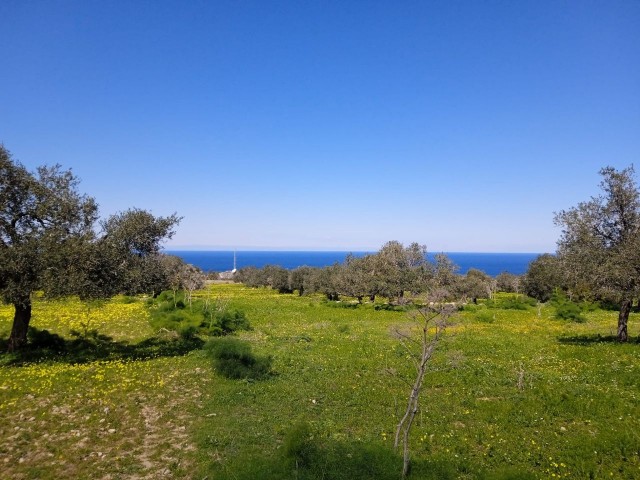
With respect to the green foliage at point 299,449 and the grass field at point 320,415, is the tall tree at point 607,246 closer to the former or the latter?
the grass field at point 320,415

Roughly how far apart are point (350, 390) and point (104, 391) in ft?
35.1

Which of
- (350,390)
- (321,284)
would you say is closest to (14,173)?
(350,390)

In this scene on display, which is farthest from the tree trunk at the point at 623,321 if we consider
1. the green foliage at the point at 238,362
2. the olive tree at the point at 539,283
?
the olive tree at the point at 539,283

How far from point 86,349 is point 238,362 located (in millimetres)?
10748

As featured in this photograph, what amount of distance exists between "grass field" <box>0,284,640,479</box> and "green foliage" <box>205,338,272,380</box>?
682 millimetres

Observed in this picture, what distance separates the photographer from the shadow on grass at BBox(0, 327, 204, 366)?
2216 cm

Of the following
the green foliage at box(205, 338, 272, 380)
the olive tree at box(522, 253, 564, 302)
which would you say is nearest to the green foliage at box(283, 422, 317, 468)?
the green foliage at box(205, 338, 272, 380)

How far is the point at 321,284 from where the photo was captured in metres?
85.1

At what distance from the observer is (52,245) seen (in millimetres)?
21250

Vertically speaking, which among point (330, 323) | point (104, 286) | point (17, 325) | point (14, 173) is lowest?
point (330, 323)

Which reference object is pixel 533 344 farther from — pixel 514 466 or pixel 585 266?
pixel 514 466

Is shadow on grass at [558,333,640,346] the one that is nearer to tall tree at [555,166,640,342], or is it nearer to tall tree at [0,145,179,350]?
tall tree at [555,166,640,342]

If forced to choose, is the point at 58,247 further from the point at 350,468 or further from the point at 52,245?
the point at 350,468

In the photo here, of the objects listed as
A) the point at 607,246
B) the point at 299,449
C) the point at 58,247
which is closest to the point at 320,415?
the point at 299,449
